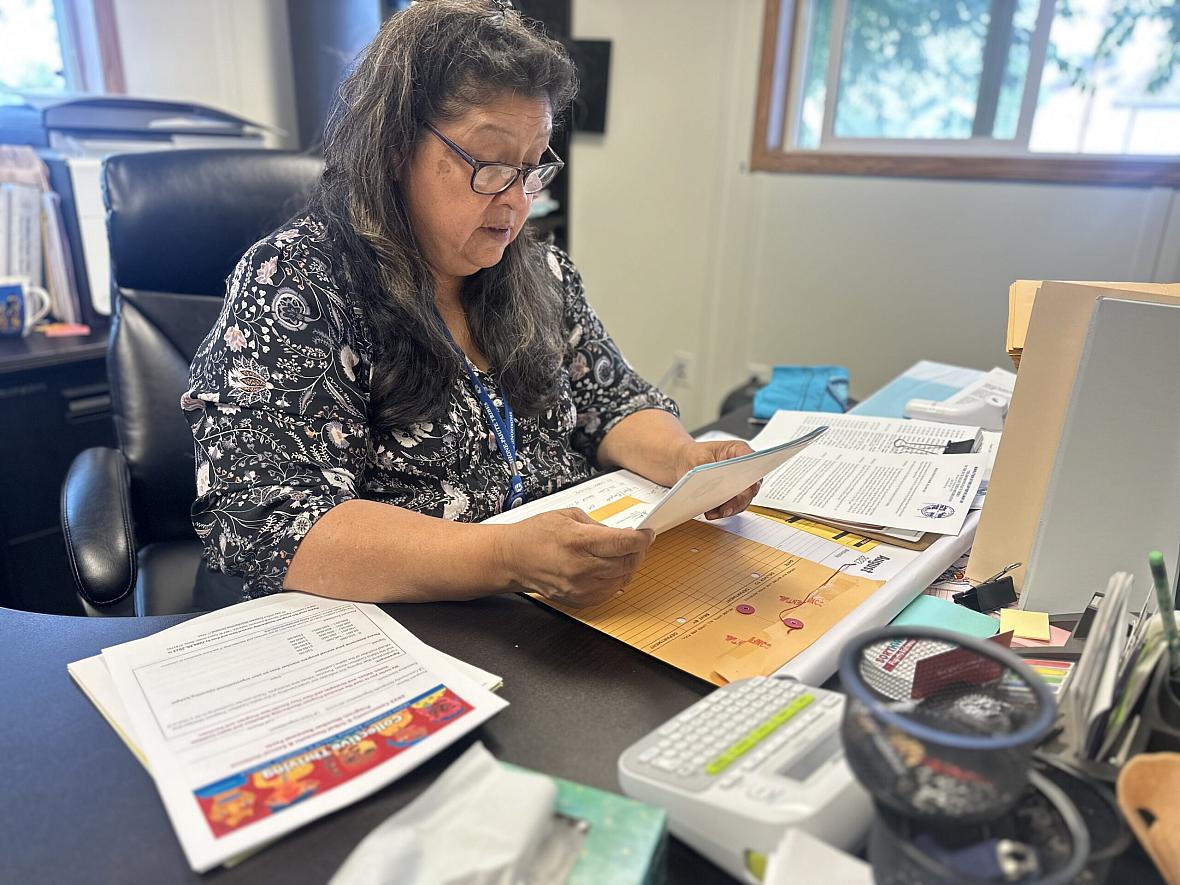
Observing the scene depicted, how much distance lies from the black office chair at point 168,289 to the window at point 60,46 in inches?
45.6

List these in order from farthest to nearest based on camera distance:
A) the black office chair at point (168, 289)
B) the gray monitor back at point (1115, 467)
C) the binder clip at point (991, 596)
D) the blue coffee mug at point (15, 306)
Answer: the blue coffee mug at point (15, 306) → the black office chair at point (168, 289) → the binder clip at point (991, 596) → the gray monitor back at point (1115, 467)

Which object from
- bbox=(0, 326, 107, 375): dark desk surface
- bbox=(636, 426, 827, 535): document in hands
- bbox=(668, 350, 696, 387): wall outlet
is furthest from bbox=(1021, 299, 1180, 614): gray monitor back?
bbox=(668, 350, 696, 387): wall outlet

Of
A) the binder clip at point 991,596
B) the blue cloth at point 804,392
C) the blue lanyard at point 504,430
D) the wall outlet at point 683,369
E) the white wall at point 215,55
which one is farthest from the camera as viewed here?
the wall outlet at point 683,369

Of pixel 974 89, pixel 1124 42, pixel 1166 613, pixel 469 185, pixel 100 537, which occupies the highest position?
pixel 1124 42

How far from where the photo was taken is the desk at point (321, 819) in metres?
0.54

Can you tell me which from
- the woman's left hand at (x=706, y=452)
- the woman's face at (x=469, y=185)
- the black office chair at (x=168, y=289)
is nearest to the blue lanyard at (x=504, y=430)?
the woman's face at (x=469, y=185)

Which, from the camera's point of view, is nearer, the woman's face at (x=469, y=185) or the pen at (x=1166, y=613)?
the pen at (x=1166, y=613)

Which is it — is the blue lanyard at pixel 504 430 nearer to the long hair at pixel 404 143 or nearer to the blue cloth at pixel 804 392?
the long hair at pixel 404 143

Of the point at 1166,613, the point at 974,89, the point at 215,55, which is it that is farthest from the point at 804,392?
the point at 215,55

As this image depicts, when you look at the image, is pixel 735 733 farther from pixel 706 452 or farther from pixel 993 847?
pixel 706 452

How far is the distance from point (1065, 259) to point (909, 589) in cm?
173

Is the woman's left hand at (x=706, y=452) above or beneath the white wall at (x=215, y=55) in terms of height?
beneath

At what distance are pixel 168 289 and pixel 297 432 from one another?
66cm

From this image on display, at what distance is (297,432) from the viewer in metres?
0.91
